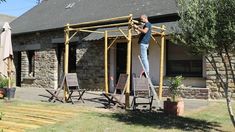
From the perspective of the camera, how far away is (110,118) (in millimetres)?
8758

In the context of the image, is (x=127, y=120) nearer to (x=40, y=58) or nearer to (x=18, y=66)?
(x=40, y=58)

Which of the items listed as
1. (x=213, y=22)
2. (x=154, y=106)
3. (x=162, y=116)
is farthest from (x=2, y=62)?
(x=213, y=22)

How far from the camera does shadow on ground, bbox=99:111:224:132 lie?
810 centimetres

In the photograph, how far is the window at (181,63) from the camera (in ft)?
47.3

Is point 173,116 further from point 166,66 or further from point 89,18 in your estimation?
point 89,18

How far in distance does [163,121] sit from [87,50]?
9630 mm

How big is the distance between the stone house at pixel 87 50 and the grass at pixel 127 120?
436 cm

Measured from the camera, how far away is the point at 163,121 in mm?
8609

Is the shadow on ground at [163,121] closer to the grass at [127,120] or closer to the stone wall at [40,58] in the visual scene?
the grass at [127,120]

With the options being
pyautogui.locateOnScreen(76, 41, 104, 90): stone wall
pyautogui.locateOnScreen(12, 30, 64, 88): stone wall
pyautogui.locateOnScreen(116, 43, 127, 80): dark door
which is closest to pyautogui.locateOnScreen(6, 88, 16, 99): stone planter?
pyautogui.locateOnScreen(76, 41, 104, 90): stone wall

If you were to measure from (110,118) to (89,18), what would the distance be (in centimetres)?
997

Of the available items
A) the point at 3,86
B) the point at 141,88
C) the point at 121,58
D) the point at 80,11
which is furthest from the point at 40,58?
the point at 141,88

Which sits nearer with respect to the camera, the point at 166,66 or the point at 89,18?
the point at 166,66

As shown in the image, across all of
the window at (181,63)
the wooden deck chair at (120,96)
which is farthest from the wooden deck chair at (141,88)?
the window at (181,63)
